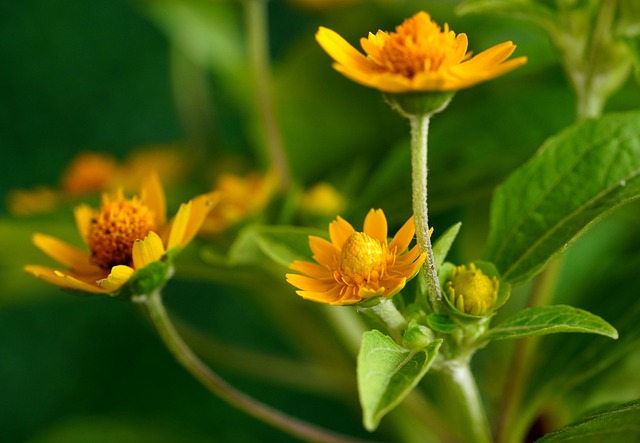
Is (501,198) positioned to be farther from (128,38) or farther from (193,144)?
(128,38)

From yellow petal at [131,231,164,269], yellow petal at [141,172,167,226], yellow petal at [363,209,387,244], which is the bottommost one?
yellow petal at [131,231,164,269]

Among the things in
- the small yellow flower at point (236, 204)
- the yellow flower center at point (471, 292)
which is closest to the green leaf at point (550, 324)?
the yellow flower center at point (471, 292)

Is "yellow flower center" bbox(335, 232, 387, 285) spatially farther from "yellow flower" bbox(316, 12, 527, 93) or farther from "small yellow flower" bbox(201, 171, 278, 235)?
"small yellow flower" bbox(201, 171, 278, 235)

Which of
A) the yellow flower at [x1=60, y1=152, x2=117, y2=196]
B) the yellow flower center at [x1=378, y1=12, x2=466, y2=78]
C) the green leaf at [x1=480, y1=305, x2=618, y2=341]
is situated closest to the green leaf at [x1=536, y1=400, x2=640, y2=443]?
the green leaf at [x1=480, y1=305, x2=618, y2=341]

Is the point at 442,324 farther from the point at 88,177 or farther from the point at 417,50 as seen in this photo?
the point at 88,177

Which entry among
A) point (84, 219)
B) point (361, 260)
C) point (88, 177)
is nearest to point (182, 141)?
point (88, 177)
